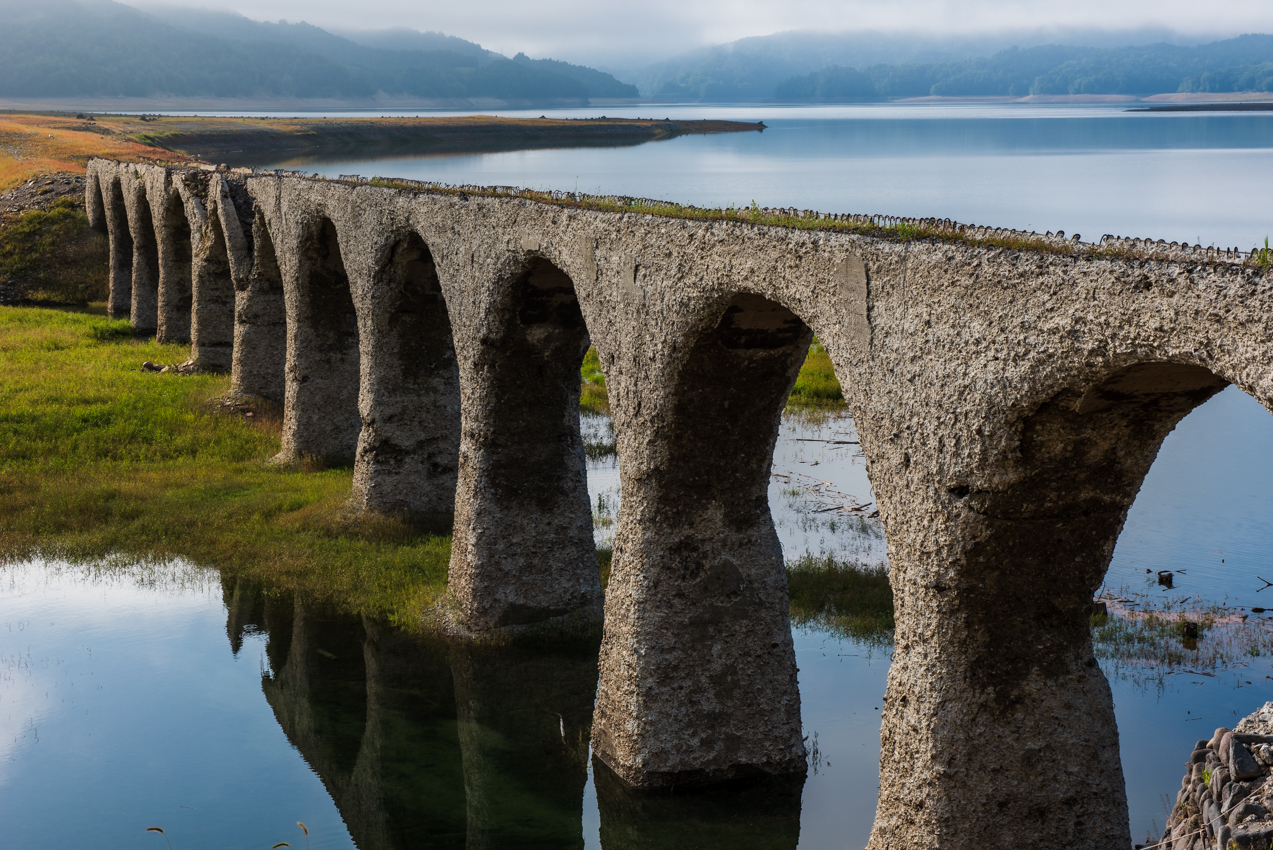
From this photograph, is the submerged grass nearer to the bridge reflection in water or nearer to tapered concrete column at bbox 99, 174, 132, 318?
the bridge reflection in water

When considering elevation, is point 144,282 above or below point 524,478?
above

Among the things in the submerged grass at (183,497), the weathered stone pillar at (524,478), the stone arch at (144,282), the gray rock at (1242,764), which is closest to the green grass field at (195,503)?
the submerged grass at (183,497)

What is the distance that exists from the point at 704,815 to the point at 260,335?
17.4 metres

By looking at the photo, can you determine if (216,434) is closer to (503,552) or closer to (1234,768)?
(503,552)

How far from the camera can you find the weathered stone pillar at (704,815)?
9758 millimetres

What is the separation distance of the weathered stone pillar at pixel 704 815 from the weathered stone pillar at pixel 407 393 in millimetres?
7912

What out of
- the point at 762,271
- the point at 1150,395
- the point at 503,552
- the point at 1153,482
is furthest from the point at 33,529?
the point at 1153,482

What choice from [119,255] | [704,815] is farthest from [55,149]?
[704,815]

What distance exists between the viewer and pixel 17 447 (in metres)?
20.5

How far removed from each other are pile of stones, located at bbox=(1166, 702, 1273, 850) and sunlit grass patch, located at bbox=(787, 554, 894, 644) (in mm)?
7553

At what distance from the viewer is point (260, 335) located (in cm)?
2395

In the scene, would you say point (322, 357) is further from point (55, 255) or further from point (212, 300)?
point (55, 255)

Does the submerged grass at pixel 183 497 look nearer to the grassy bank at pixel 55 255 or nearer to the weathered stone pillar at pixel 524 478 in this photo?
the weathered stone pillar at pixel 524 478

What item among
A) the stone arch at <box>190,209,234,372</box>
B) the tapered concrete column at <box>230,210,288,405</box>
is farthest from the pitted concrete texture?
the stone arch at <box>190,209,234,372</box>
